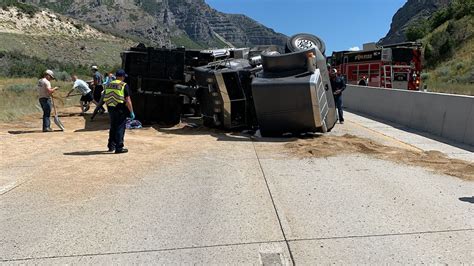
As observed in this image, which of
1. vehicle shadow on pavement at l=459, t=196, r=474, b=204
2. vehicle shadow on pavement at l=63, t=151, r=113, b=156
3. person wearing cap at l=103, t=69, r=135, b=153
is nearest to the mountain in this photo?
person wearing cap at l=103, t=69, r=135, b=153

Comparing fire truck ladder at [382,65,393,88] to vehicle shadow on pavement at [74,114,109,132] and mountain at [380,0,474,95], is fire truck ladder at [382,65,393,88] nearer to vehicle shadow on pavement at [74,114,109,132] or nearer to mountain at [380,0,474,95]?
mountain at [380,0,474,95]

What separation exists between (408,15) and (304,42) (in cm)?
14080

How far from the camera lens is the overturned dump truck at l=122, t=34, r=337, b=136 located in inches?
480

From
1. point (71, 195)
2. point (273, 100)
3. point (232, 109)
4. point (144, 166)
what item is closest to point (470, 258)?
point (71, 195)

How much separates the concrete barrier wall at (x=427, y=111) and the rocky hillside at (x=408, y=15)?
108555mm

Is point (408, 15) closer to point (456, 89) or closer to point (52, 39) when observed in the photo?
point (52, 39)

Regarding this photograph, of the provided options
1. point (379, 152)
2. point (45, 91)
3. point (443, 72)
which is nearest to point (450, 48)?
point (443, 72)

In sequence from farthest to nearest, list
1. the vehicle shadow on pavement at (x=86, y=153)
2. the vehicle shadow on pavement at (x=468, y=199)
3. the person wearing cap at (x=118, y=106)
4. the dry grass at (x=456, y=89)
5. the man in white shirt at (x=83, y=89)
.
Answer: the dry grass at (x=456, y=89), the man in white shirt at (x=83, y=89), the vehicle shadow on pavement at (x=86, y=153), the person wearing cap at (x=118, y=106), the vehicle shadow on pavement at (x=468, y=199)

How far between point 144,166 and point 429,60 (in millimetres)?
56499

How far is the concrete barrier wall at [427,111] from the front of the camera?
1194 cm

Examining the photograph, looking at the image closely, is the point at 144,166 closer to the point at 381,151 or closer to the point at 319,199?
the point at 319,199

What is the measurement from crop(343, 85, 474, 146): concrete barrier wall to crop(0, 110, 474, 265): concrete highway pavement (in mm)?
3828

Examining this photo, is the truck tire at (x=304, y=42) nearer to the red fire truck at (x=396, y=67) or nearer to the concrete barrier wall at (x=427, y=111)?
the concrete barrier wall at (x=427, y=111)

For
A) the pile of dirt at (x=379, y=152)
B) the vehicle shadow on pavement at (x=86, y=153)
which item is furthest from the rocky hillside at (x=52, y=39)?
the pile of dirt at (x=379, y=152)
